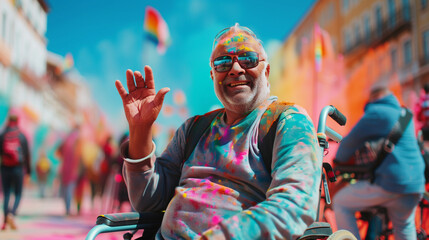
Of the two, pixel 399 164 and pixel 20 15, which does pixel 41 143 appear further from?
pixel 399 164

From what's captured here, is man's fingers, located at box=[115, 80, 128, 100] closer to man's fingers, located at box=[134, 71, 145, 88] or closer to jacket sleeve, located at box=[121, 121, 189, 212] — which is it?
man's fingers, located at box=[134, 71, 145, 88]

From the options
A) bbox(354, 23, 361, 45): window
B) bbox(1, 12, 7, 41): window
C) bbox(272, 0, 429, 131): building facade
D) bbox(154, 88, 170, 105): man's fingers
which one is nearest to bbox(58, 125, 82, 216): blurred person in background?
bbox(154, 88, 170, 105): man's fingers

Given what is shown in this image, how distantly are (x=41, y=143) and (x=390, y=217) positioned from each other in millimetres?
14661

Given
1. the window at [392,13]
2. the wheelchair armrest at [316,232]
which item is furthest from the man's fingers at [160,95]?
the window at [392,13]

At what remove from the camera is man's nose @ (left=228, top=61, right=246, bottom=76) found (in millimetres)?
1829

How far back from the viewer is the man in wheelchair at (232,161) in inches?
54.3

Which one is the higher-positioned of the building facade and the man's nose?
the building facade

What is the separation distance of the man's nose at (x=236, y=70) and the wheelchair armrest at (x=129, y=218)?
751 mm

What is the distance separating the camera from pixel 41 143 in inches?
617

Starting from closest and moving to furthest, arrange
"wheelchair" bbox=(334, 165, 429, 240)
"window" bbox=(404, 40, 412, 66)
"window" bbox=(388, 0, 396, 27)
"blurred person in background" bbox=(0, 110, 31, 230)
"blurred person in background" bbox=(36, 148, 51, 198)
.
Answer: "wheelchair" bbox=(334, 165, 429, 240), "blurred person in background" bbox=(0, 110, 31, 230), "blurred person in background" bbox=(36, 148, 51, 198), "window" bbox=(404, 40, 412, 66), "window" bbox=(388, 0, 396, 27)

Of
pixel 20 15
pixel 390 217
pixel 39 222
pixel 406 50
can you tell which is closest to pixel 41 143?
pixel 39 222

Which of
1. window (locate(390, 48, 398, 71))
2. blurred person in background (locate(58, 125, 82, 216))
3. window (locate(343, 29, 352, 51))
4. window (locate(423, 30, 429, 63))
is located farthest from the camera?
window (locate(343, 29, 352, 51))

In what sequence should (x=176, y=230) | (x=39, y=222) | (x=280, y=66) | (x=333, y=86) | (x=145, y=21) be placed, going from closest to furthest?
(x=176, y=230)
(x=39, y=222)
(x=145, y=21)
(x=333, y=86)
(x=280, y=66)

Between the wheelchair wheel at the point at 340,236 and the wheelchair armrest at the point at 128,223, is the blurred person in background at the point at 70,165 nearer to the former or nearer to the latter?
the wheelchair armrest at the point at 128,223
